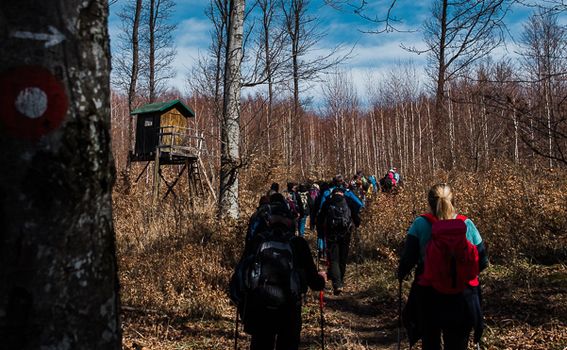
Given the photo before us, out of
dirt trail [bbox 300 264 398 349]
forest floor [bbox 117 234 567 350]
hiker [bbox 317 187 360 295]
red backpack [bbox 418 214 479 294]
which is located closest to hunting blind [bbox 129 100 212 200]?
hiker [bbox 317 187 360 295]

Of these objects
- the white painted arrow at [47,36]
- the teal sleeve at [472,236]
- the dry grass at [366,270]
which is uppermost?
the white painted arrow at [47,36]

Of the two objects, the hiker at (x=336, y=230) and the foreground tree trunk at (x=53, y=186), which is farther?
the hiker at (x=336, y=230)

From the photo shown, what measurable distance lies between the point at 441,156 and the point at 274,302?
47.4ft

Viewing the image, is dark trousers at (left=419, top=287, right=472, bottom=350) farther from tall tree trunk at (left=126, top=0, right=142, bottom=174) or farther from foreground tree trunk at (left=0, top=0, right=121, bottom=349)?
tall tree trunk at (left=126, top=0, right=142, bottom=174)

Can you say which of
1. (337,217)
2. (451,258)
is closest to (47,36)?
(451,258)

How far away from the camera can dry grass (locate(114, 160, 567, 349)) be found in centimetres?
546

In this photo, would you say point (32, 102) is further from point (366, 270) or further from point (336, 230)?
point (366, 270)

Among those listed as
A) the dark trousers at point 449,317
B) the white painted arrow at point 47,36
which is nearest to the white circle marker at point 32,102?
the white painted arrow at point 47,36

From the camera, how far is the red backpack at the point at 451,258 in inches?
128

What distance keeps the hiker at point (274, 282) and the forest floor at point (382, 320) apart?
65.5 inches

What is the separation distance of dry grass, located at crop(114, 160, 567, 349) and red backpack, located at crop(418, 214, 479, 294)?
76.2 inches

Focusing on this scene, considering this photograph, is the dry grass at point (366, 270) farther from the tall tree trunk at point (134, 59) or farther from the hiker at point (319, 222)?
the tall tree trunk at point (134, 59)

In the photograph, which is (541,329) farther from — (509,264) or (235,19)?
(235,19)

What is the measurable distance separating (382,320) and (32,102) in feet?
19.3
